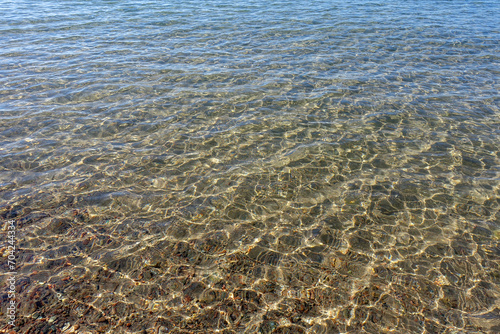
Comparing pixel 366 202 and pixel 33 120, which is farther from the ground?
pixel 33 120

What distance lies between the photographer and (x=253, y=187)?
8.46m

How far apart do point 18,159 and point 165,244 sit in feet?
18.8

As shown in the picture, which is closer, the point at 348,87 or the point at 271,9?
the point at 348,87

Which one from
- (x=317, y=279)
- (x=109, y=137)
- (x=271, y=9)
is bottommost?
(x=317, y=279)

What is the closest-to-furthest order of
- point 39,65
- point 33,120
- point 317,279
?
point 317,279, point 33,120, point 39,65

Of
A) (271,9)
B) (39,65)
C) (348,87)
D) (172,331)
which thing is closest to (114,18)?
(39,65)

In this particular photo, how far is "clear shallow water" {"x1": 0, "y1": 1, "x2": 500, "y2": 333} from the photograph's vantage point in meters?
5.81

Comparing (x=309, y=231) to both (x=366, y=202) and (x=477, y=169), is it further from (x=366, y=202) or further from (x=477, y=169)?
(x=477, y=169)

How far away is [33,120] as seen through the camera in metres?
11.0

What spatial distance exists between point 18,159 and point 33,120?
2.44 m

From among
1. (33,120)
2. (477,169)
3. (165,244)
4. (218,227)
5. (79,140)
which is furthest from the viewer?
(33,120)

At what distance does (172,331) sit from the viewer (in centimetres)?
536

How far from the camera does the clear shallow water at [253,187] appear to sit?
5809 mm

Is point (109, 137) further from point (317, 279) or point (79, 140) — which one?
point (317, 279)
